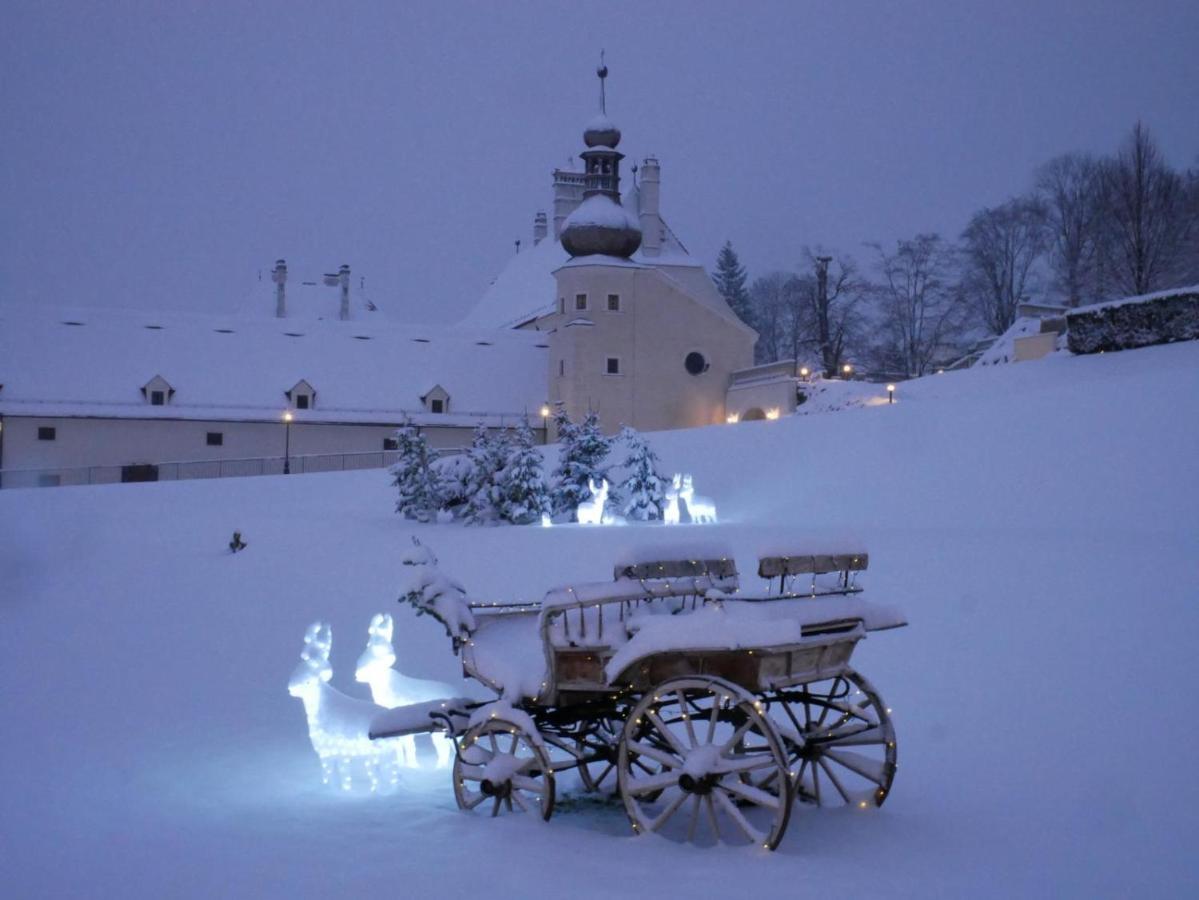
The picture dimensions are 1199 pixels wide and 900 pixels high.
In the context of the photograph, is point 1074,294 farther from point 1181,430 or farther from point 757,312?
point 1181,430

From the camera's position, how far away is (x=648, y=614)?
310 inches

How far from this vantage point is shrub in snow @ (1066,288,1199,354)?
26422 mm

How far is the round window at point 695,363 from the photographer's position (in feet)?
172

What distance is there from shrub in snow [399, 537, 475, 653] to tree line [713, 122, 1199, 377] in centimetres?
4114

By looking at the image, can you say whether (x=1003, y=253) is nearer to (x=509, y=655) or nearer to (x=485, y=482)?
(x=485, y=482)

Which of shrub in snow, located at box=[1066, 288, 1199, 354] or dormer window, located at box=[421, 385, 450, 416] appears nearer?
shrub in snow, located at box=[1066, 288, 1199, 354]

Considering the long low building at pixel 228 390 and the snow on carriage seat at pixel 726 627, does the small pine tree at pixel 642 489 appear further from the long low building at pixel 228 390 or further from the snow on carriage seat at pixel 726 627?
the long low building at pixel 228 390

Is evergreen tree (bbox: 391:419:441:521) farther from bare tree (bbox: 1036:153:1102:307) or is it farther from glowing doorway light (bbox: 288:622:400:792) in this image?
bare tree (bbox: 1036:153:1102:307)

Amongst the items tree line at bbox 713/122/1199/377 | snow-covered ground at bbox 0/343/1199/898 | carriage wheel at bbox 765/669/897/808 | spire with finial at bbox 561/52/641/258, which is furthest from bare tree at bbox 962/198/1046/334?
carriage wheel at bbox 765/669/897/808

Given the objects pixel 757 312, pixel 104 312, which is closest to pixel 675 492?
pixel 104 312

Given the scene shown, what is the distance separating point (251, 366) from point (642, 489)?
2920cm

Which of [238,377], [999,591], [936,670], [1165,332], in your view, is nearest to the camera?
[936,670]

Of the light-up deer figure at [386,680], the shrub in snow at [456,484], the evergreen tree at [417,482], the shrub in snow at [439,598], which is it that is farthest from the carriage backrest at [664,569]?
the evergreen tree at [417,482]

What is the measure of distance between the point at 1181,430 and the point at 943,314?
152 ft
